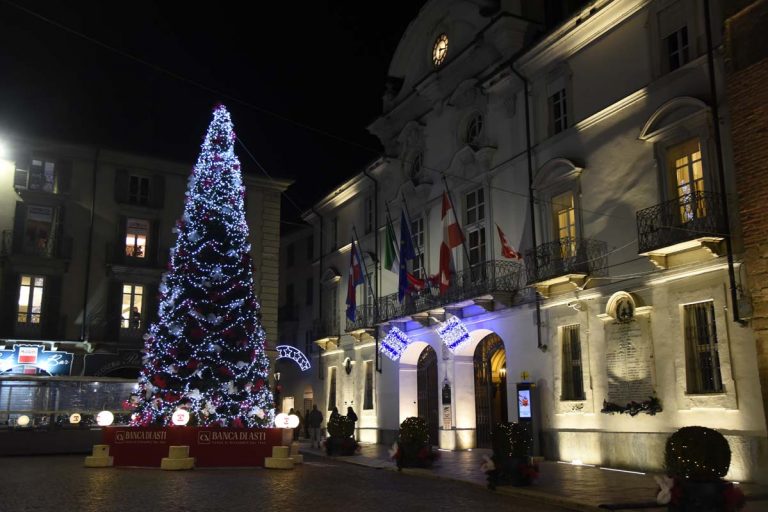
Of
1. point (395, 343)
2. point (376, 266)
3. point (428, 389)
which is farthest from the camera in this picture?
point (376, 266)

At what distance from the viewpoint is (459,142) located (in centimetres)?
2802

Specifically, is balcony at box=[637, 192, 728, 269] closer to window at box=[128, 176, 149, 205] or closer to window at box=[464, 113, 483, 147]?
window at box=[464, 113, 483, 147]

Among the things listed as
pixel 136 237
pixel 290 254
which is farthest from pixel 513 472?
pixel 290 254

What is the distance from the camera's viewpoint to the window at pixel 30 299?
105 ft

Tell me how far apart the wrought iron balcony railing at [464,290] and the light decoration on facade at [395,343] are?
70cm

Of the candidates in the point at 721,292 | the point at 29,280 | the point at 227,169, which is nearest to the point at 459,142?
the point at 227,169

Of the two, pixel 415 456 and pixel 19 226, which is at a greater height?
pixel 19 226

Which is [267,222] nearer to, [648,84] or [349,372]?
[349,372]

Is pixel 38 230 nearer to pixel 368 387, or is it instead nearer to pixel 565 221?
pixel 368 387

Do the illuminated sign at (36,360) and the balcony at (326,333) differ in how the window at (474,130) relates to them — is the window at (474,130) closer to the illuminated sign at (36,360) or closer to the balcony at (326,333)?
the balcony at (326,333)

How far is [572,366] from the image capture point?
21797 mm

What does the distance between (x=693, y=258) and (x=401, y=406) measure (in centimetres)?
1561

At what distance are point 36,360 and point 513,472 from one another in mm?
23393

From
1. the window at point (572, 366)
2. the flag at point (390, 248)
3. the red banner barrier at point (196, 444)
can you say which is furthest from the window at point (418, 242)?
the red banner barrier at point (196, 444)
